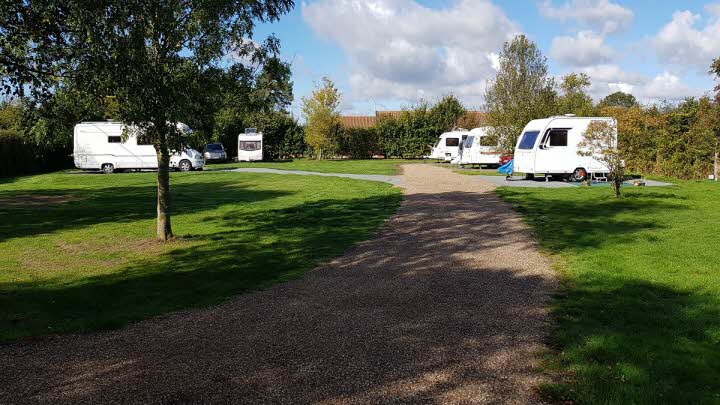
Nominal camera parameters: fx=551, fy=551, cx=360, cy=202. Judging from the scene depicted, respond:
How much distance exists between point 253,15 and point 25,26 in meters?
3.48

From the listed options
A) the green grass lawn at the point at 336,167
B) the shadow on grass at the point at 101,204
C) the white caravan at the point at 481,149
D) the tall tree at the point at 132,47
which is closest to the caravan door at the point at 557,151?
the green grass lawn at the point at 336,167

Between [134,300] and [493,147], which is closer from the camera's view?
[134,300]

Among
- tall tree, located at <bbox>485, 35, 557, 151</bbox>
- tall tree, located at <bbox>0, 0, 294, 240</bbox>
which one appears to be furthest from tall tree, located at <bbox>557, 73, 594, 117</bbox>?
tall tree, located at <bbox>0, 0, 294, 240</bbox>

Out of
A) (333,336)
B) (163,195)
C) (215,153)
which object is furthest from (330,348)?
(215,153)

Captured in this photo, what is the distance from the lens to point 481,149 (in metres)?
31.7

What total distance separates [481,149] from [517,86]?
3.98m

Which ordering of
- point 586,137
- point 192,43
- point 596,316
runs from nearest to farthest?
point 596,316
point 192,43
point 586,137

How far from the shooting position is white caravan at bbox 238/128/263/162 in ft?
135

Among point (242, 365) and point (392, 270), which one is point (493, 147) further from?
point (242, 365)

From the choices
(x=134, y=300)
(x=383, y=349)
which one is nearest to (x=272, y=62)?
(x=134, y=300)

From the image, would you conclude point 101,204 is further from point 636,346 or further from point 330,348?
point 636,346

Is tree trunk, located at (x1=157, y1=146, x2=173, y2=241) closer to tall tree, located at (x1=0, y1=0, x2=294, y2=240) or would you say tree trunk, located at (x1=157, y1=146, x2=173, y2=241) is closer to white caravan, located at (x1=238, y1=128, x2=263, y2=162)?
tall tree, located at (x1=0, y1=0, x2=294, y2=240)

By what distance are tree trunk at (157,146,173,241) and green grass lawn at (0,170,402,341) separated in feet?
0.83

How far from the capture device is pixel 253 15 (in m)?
8.99
